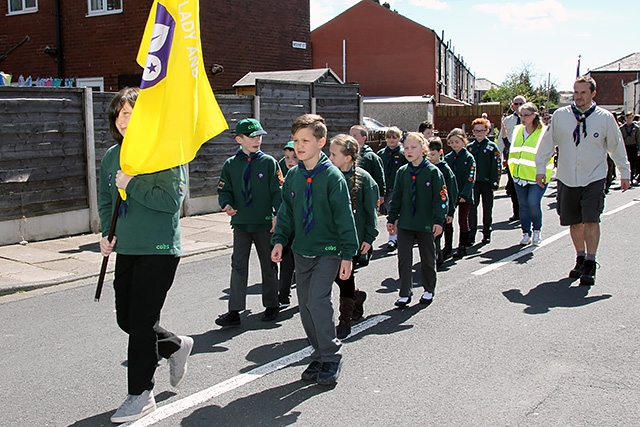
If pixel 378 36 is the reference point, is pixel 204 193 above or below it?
below

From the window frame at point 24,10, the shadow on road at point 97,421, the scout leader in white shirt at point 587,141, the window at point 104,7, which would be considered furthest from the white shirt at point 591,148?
the window frame at point 24,10

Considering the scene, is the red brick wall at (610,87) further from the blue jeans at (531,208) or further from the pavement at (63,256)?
the pavement at (63,256)

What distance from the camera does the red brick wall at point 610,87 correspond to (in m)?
82.1

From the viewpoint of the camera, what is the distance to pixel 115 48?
19.1 metres

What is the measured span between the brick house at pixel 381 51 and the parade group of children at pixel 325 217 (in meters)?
32.4

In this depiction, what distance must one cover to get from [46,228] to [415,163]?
6.35 meters

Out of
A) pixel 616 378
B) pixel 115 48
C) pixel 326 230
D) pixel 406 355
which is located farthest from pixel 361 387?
pixel 115 48

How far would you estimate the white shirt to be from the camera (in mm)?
7977

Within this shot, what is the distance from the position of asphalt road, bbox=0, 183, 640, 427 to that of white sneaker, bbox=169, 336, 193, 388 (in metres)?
0.11

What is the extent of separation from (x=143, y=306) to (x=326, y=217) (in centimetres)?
146

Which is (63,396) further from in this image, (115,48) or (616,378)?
(115,48)

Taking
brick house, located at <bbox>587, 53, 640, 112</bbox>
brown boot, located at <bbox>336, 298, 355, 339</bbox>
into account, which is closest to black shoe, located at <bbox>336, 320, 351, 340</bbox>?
brown boot, located at <bbox>336, 298, 355, 339</bbox>

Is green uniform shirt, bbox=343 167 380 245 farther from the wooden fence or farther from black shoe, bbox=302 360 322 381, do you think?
the wooden fence

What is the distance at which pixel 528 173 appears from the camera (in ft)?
34.4
